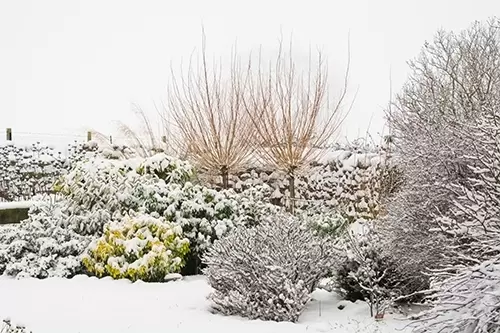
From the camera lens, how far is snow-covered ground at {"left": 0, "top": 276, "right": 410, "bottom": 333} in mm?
5383

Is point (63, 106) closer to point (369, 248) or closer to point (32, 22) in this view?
point (32, 22)

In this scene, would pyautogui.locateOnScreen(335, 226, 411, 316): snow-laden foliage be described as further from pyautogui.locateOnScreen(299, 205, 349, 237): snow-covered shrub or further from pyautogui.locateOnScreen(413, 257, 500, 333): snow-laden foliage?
pyautogui.locateOnScreen(413, 257, 500, 333): snow-laden foliage

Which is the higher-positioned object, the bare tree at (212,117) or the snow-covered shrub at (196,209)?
the bare tree at (212,117)

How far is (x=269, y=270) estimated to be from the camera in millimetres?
6004

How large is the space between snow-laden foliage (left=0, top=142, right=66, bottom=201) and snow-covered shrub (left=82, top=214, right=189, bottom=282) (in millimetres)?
8344

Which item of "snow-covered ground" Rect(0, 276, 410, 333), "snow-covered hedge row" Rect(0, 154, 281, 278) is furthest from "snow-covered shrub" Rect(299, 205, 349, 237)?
"snow-covered ground" Rect(0, 276, 410, 333)

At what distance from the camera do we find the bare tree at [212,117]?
14258 mm

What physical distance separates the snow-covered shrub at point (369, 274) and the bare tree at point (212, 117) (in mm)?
7758

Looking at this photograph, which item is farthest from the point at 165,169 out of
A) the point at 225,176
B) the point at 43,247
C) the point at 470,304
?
the point at 470,304

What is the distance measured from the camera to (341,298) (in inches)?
267

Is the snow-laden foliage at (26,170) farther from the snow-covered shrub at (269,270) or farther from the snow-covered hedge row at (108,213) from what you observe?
the snow-covered shrub at (269,270)

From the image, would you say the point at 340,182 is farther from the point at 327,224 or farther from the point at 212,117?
the point at 327,224

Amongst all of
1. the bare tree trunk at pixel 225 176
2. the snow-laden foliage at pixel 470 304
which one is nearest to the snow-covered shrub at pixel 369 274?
the snow-laden foliage at pixel 470 304

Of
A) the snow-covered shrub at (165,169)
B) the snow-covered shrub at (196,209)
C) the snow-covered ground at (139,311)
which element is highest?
the snow-covered shrub at (165,169)
